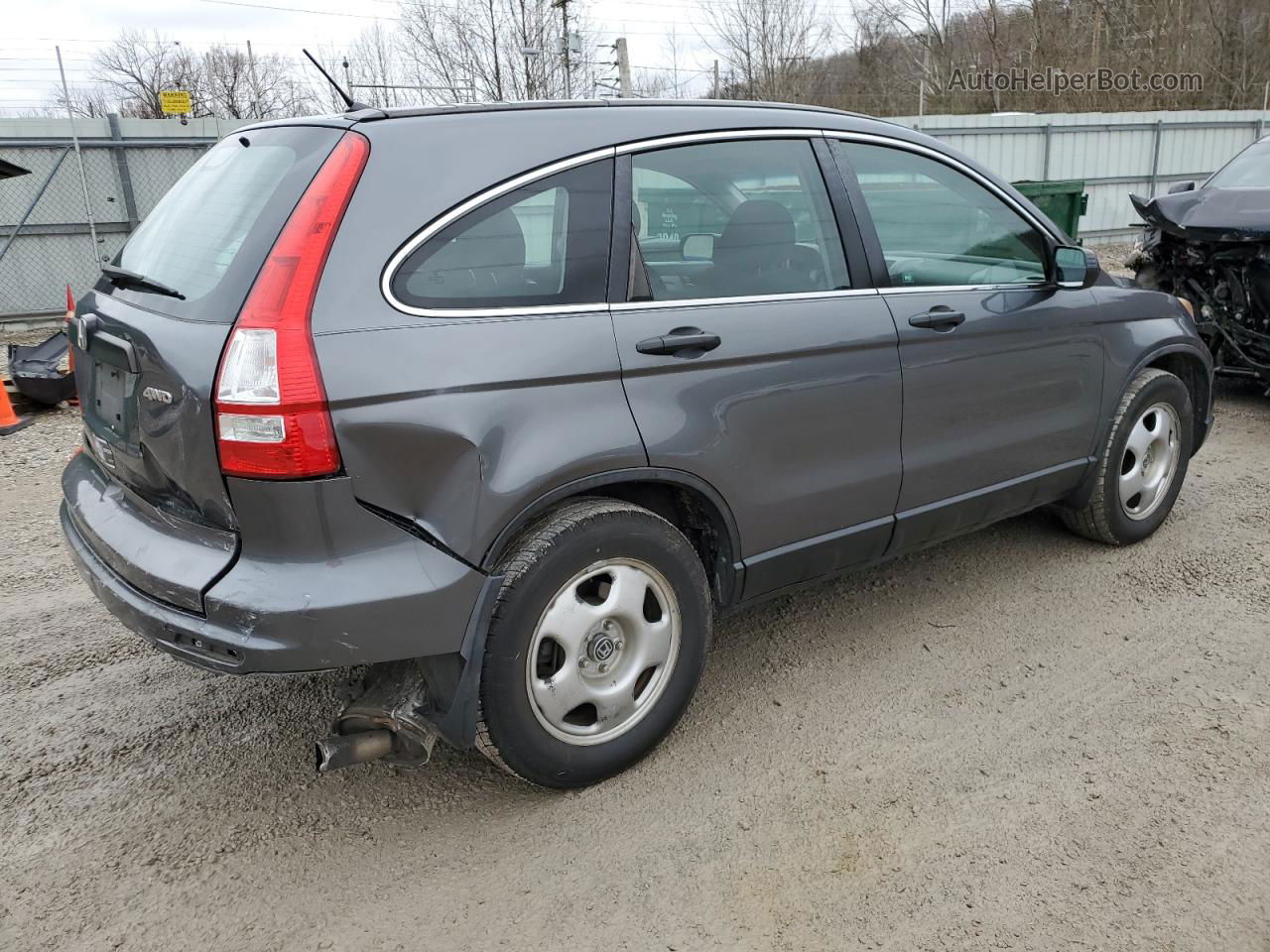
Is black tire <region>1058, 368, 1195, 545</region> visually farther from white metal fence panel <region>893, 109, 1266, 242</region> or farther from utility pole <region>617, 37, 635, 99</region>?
utility pole <region>617, 37, 635, 99</region>

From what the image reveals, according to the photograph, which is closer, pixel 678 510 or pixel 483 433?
pixel 483 433

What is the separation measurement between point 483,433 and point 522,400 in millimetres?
135

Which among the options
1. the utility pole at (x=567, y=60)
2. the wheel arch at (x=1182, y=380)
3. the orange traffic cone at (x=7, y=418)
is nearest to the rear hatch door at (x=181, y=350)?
the wheel arch at (x=1182, y=380)

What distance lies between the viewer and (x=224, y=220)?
8.36 ft

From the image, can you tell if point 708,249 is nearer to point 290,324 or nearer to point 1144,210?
point 290,324

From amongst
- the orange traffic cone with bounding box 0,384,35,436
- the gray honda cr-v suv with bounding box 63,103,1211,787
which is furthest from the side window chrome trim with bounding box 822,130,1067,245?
the orange traffic cone with bounding box 0,384,35,436

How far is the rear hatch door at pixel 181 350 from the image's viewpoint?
2254mm

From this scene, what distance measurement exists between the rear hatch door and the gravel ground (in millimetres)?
743

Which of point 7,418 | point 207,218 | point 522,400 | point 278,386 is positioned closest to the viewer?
point 278,386

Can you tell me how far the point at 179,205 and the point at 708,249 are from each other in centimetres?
155

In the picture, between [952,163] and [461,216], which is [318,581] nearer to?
[461,216]

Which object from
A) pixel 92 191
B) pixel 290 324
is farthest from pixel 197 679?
pixel 92 191

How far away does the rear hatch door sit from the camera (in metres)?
2.25

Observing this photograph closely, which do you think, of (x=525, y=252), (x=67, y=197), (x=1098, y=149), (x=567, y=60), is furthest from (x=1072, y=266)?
(x=567, y=60)
